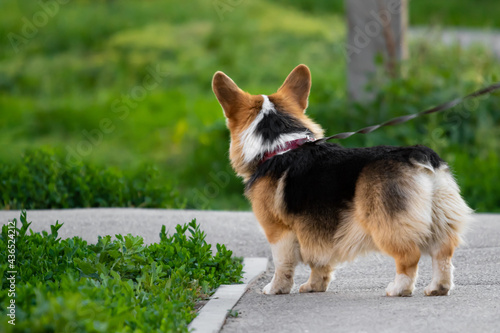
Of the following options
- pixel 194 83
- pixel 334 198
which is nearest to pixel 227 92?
pixel 334 198

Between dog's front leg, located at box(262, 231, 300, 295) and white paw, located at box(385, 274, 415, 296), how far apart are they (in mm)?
635

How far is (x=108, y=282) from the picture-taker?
11.9 ft

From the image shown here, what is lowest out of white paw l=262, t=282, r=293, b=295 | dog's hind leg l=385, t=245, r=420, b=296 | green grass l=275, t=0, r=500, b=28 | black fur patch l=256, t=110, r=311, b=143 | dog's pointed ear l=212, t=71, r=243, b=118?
white paw l=262, t=282, r=293, b=295

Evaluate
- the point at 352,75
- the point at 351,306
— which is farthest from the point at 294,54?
the point at 351,306

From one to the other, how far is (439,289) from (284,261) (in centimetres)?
95

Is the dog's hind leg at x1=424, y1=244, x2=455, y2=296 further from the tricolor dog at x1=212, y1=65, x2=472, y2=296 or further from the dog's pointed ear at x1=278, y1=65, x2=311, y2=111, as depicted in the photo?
the dog's pointed ear at x1=278, y1=65, x2=311, y2=111

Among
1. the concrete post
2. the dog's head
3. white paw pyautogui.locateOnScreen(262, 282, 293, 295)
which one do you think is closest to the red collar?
the dog's head

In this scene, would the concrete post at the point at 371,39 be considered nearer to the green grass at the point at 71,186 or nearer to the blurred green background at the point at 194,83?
the blurred green background at the point at 194,83

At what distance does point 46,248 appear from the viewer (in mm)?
4344

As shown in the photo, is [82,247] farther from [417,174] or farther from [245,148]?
[417,174]

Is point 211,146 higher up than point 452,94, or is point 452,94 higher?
point 452,94

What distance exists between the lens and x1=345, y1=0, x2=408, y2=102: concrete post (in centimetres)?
966

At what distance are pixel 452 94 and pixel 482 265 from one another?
4667 mm

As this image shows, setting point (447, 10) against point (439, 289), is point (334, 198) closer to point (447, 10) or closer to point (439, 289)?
point (439, 289)
